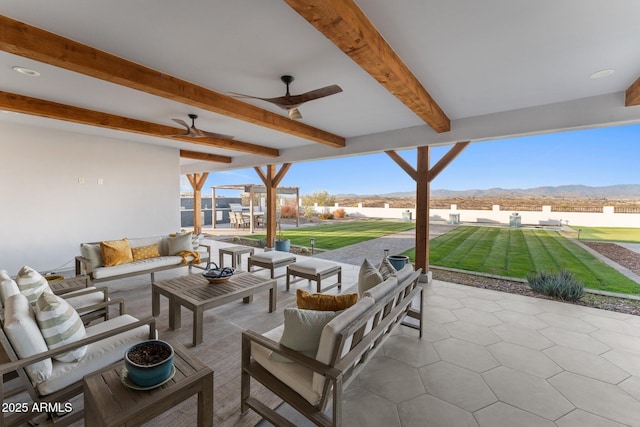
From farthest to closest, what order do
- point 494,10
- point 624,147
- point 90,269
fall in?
1. point 624,147
2. point 90,269
3. point 494,10

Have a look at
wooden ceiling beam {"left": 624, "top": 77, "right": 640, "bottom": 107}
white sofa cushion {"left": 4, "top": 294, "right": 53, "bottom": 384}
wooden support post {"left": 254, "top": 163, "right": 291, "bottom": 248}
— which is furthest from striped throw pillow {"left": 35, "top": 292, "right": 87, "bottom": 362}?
wooden support post {"left": 254, "top": 163, "right": 291, "bottom": 248}

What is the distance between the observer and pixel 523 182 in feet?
48.2

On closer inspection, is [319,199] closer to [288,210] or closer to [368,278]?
[288,210]

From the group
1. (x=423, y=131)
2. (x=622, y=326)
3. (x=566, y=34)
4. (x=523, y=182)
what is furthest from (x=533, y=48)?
(x=523, y=182)

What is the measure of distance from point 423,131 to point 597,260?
5454 millimetres

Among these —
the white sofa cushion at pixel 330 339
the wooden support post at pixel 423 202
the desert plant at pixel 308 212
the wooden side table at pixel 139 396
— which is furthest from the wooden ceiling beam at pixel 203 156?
the desert plant at pixel 308 212

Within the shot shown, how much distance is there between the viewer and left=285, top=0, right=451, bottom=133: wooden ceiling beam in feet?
4.81

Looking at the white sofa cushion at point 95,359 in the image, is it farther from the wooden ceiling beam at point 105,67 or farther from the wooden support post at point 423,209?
the wooden support post at point 423,209

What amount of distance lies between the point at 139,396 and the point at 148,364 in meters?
0.14

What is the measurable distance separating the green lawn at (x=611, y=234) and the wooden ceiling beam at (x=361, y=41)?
30.6 feet

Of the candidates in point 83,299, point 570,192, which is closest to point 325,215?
point 570,192

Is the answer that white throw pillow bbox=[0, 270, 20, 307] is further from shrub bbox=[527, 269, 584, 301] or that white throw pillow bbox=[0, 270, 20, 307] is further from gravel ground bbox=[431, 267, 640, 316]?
shrub bbox=[527, 269, 584, 301]

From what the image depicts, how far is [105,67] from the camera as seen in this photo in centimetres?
236

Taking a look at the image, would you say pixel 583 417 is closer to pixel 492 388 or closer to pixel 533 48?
pixel 492 388
